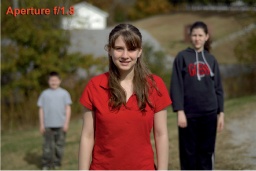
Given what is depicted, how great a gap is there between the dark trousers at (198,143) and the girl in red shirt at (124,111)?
273cm

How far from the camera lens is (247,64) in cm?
2114

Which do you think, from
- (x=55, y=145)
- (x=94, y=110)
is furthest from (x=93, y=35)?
(x=94, y=110)

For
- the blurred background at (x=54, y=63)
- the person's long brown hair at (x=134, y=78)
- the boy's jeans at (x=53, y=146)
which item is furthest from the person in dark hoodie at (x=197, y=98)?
the blurred background at (x=54, y=63)

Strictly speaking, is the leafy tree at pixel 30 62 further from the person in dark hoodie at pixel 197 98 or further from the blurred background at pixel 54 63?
the person in dark hoodie at pixel 197 98

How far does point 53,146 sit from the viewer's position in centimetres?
948

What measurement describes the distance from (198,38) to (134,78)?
286 cm

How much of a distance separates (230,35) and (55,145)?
40336 mm

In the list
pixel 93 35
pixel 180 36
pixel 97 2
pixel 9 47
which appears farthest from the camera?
pixel 180 36

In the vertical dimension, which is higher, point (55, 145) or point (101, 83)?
point (101, 83)

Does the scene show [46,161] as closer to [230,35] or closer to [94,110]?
[94,110]

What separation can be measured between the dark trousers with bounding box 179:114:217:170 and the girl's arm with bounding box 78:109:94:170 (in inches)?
109

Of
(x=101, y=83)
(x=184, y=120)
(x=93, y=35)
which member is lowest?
(x=184, y=120)

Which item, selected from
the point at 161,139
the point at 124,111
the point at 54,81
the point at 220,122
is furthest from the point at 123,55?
the point at 54,81

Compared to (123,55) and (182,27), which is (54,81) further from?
(182,27)
